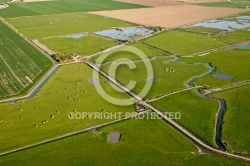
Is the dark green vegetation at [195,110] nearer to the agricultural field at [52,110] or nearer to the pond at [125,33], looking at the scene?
the agricultural field at [52,110]

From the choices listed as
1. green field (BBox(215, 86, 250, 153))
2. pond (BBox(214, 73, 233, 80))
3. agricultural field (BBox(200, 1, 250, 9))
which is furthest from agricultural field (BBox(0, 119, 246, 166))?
agricultural field (BBox(200, 1, 250, 9))

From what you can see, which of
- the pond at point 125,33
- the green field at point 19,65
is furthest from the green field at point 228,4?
the green field at point 19,65

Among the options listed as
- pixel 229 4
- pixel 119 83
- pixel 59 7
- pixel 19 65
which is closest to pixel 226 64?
pixel 119 83

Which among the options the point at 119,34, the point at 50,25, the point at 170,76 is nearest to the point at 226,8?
the point at 119,34

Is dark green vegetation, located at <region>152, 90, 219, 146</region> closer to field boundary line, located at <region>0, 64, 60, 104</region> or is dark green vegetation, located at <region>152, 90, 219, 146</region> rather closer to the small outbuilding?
the small outbuilding

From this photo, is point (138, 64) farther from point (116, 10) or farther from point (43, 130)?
point (116, 10)
